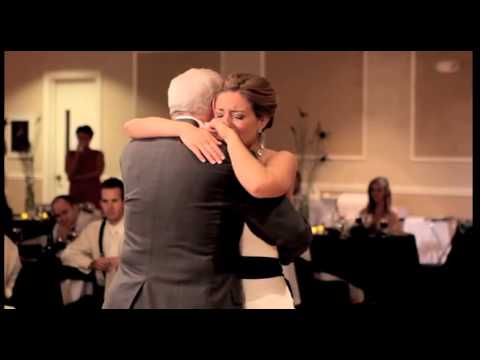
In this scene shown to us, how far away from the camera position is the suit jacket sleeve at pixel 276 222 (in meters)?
1.84

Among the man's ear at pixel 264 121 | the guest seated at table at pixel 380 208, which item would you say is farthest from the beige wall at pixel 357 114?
the man's ear at pixel 264 121

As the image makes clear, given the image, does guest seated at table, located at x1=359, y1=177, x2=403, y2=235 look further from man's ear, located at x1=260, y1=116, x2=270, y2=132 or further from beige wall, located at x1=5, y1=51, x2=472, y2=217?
man's ear, located at x1=260, y1=116, x2=270, y2=132

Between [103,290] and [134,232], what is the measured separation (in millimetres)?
2489

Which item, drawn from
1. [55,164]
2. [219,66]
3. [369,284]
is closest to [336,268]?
[369,284]

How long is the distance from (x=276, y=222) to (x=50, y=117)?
919cm

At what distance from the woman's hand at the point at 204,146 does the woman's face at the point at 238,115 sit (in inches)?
4.0

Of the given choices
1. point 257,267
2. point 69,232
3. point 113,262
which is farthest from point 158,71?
point 257,267

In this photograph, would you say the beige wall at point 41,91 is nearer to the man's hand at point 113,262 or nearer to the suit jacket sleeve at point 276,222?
the man's hand at point 113,262

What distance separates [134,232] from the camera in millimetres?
1907

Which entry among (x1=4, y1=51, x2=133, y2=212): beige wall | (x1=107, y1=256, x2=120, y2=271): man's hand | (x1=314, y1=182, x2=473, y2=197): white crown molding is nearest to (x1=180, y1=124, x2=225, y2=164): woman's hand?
(x1=107, y1=256, x2=120, y2=271): man's hand

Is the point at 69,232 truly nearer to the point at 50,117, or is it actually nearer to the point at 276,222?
the point at 276,222

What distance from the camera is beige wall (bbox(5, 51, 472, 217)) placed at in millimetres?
8992

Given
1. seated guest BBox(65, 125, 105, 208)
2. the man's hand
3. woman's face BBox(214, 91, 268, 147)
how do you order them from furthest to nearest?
1. seated guest BBox(65, 125, 105, 208)
2. the man's hand
3. woman's face BBox(214, 91, 268, 147)

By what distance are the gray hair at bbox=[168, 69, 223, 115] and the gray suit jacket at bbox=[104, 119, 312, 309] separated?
0.42ft
